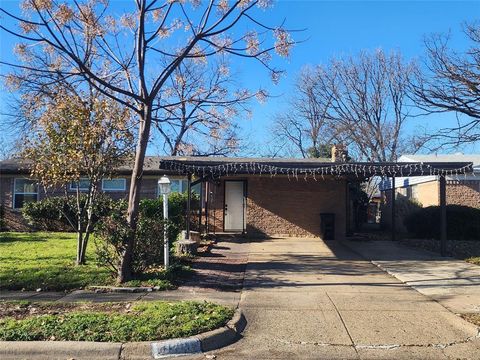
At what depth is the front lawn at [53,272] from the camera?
9.45 metres

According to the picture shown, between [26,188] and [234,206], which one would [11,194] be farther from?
[234,206]

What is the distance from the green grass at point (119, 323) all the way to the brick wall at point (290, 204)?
1321cm

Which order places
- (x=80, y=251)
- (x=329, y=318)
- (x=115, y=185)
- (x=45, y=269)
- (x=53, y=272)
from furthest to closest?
(x=115, y=185) < (x=80, y=251) < (x=45, y=269) < (x=53, y=272) < (x=329, y=318)

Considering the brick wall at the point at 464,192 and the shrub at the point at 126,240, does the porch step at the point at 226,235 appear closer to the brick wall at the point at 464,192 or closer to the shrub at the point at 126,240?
the shrub at the point at 126,240

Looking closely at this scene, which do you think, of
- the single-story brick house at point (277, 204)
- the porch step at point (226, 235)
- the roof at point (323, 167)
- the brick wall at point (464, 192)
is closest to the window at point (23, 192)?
the single-story brick house at point (277, 204)

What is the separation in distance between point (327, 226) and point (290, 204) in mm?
1793

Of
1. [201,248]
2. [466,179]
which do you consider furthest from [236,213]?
[466,179]

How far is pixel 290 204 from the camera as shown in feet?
68.0

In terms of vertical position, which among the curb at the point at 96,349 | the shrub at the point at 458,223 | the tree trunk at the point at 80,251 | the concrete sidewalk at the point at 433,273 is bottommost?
the curb at the point at 96,349

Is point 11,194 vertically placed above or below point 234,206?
above

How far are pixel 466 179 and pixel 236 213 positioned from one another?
395 inches

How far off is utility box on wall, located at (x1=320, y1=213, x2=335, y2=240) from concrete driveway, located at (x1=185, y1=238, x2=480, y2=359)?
7929 mm

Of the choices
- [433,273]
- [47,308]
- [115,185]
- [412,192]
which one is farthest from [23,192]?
[433,273]

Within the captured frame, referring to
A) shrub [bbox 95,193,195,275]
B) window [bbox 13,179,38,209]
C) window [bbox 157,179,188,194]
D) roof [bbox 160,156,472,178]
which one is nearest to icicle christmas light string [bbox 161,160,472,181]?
roof [bbox 160,156,472,178]
